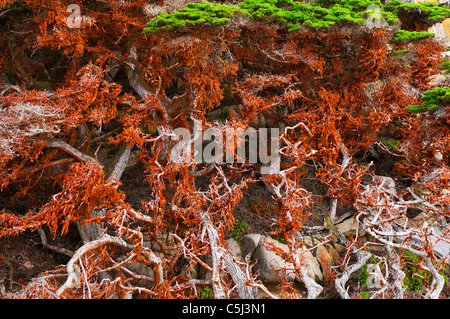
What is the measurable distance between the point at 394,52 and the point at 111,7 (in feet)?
22.4

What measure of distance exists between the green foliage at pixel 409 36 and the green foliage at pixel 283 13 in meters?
0.41

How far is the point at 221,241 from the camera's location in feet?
19.8

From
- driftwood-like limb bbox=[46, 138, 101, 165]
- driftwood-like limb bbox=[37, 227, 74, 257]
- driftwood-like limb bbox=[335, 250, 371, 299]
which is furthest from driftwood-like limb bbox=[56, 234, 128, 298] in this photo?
driftwood-like limb bbox=[335, 250, 371, 299]

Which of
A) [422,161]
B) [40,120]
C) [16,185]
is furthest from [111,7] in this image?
[422,161]

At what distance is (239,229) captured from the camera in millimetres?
7801

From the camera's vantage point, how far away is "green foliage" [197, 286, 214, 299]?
6.72 m

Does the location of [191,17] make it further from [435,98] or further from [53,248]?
[53,248]

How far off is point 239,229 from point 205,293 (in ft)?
5.63

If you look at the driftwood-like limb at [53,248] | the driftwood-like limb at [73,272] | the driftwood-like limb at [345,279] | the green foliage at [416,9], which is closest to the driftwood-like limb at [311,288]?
the driftwood-like limb at [345,279]

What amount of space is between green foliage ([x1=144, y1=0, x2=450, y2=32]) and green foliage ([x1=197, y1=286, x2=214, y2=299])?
529 centimetres

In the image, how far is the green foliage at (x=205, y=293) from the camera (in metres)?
6.72

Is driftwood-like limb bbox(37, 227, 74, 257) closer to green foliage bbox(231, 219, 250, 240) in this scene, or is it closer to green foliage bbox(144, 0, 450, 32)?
green foliage bbox(231, 219, 250, 240)

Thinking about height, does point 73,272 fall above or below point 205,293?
above

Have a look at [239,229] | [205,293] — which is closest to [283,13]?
[239,229]
